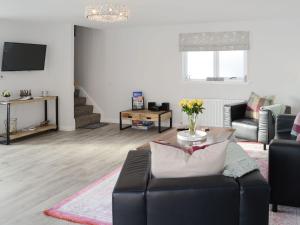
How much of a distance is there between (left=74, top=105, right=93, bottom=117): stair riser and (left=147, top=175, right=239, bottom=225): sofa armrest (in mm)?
6065

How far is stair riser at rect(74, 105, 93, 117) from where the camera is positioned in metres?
8.03

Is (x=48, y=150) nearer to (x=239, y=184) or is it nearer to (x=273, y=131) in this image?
(x=273, y=131)

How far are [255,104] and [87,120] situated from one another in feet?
12.4

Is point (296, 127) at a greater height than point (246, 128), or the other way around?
point (296, 127)

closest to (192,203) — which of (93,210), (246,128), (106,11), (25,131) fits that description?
(93,210)

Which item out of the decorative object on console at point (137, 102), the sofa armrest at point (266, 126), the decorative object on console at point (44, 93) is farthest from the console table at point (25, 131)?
the sofa armrest at point (266, 126)

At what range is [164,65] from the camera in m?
7.64

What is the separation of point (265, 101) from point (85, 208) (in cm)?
385

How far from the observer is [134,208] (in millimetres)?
2129

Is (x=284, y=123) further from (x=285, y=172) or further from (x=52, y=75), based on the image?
(x=52, y=75)

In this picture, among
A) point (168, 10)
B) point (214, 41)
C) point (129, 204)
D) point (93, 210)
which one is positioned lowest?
point (93, 210)

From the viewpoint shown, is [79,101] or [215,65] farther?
[79,101]

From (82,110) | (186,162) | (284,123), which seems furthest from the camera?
(82,110)

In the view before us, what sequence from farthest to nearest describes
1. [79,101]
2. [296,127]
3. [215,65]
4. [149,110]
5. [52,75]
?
[79,101] < [149,110] < [52,75] < [215,65] < [296,127]
